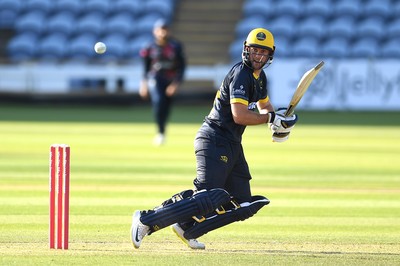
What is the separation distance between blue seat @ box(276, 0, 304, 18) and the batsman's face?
25.1 meters

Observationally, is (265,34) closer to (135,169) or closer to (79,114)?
(135,169)

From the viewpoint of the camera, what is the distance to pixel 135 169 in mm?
14703

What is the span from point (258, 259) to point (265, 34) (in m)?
1.88

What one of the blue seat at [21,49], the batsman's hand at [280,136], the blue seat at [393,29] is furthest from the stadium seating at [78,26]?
the batsman's hand at [280,136]

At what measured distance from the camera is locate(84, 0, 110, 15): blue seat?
34031 millimetres

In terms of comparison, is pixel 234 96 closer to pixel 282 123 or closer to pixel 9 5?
pixel 282 123

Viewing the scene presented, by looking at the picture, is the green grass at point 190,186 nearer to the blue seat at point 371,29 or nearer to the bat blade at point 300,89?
the bat blade at point 300,89

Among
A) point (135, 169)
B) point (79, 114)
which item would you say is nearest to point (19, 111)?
point (79, 114)

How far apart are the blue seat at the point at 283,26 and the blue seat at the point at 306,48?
→ 519mm

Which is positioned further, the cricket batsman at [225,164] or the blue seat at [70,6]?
the blue seat at [70,6]

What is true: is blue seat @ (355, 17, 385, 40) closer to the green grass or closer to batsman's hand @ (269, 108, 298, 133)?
the green grass

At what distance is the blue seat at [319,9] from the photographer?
32969mm

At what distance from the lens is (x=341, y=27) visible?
32.1 metres

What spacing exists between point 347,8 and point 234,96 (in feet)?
83.6
